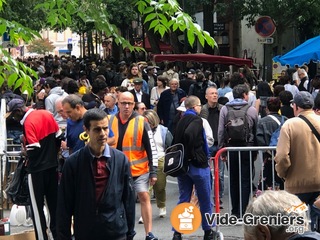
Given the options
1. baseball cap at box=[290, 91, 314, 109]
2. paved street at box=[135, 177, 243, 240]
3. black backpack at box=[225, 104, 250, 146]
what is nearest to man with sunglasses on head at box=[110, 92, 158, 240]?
paved street at box=[135, 177, 243, 240]

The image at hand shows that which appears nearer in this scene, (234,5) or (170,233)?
(170,233)

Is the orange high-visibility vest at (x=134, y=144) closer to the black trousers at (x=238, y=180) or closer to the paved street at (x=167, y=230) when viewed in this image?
the paved street at (x=167, y=230)

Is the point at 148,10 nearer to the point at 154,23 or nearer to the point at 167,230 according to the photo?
the point at 154,23

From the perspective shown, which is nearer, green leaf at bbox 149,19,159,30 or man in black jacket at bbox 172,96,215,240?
green leaf at bbox 149,19,159,30

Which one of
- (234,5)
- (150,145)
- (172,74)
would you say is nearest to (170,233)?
(150,145)

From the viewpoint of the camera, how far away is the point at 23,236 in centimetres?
1000

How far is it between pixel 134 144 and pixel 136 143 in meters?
0.02

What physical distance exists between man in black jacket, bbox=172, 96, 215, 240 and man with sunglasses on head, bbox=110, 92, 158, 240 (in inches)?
18.5

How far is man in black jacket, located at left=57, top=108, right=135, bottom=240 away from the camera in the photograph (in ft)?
22.0

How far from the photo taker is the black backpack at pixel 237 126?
11.5 metres

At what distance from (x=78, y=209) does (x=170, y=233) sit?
4.35 m

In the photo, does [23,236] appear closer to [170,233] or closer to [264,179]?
[170,233]

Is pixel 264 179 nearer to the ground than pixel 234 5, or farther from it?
nearer to the ground

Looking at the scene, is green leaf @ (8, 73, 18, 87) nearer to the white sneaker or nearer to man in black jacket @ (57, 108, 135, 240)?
man in black jacket @ (57, 108, 135, 240)
